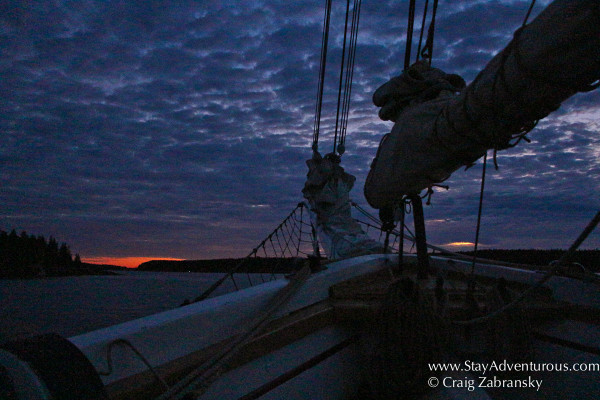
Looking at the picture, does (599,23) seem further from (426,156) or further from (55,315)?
(55,315)

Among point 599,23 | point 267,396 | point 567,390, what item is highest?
point 599,23

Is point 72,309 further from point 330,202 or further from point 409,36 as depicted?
point 409,36

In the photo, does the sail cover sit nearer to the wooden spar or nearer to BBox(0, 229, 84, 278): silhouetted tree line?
the wooden spar

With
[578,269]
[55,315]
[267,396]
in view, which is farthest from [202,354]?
[55,315]

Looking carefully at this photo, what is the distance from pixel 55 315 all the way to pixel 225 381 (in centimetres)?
1939

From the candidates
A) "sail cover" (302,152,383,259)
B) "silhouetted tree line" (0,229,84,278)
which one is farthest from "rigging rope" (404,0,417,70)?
"silhouetted tree line" (0,229,84,278)

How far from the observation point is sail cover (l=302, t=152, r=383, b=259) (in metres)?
5.88

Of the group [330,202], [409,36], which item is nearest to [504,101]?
[409,36]

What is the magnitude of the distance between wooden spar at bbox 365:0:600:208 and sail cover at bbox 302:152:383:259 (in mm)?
3314

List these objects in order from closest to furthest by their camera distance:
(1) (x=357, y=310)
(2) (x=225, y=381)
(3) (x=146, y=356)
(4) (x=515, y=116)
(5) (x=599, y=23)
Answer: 1. (5) (x=599, y=23)
2. (4) (x=515, y=116)
3. (3) (x=146, y=356)
4. (2) (x=225, y=381)
5. (1) (x=357, y=310)

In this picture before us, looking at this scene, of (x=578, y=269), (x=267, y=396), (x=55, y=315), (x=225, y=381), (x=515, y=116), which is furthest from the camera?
(x=55, y=315)

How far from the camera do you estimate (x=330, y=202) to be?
6043 millimetres

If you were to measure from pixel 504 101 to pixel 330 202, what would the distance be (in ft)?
15.0

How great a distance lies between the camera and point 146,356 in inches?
68.9
